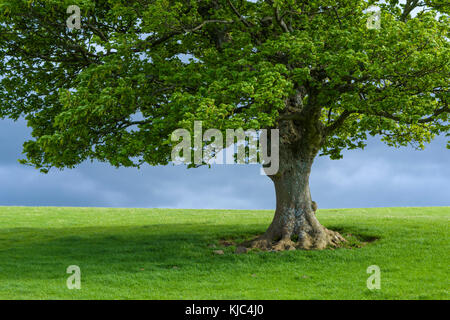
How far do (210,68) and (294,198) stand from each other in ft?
23.7

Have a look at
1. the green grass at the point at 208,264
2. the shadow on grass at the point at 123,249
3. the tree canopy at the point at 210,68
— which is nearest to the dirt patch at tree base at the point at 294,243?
the shadow on grass at the point at 123,249

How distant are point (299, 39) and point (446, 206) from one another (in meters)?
36.3

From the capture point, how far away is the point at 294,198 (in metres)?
21.7

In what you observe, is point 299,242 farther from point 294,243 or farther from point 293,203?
point 293,203

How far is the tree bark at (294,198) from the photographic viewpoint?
2150cm

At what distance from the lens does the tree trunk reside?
21484 millimetres

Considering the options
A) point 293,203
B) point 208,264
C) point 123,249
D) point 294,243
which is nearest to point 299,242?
point 294,243

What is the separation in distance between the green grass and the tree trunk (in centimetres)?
167

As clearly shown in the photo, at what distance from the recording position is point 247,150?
1989 cm

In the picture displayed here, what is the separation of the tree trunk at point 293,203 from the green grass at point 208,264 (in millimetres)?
1667

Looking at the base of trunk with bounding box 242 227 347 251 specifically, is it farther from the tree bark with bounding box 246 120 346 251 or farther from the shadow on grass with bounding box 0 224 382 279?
the shadow on grass with bounding box 0 224 382 279

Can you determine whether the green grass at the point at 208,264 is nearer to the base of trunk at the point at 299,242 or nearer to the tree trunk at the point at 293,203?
the base of trunk at the point at 299,242

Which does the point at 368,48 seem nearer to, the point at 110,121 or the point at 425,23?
the point at 425,23

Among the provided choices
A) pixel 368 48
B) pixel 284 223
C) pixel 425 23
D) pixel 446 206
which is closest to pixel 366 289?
pixel 284 223
